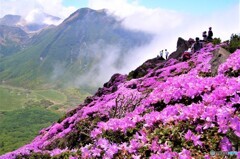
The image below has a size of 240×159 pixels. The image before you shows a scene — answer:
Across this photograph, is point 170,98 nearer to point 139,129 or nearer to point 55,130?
point 139,129

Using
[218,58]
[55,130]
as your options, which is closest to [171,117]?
[218,58]

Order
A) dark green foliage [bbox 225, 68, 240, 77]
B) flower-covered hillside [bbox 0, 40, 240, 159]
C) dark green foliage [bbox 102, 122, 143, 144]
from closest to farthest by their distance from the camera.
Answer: flower-covered hillside [bbox 0, 40, 240, 159] < dark green foliage [bbox 102, 122, 143, 144] < dark green foliage [bbox 225, 68, 240, 77]

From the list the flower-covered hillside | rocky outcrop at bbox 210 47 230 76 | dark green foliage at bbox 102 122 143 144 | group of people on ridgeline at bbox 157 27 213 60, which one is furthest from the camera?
group of people on ridgeline at bbox 157 27 213 60

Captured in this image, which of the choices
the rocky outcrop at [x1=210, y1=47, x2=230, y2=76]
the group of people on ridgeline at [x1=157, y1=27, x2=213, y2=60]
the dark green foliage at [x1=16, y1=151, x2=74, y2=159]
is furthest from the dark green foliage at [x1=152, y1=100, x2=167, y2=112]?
the group of people on ridgeline at [x1=157, y1=27, x2=213, y2=60]

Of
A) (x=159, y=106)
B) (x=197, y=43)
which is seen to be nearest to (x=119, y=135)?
(x=159, y=106)

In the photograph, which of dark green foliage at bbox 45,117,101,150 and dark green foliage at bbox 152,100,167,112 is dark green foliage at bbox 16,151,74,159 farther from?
dark green foliage at bbox 45,117,101,150

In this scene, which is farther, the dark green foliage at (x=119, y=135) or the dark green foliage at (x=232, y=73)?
the dark green foliage at (x=232, y=73)

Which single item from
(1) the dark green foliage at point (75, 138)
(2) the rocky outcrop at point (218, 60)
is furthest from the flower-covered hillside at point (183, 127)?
(1) the dark green foliage at point (75, 138)

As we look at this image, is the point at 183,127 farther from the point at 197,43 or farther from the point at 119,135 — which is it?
the point at 197,43

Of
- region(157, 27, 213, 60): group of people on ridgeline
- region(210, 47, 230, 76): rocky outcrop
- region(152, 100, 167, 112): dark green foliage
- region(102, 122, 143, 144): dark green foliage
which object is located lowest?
region(102, 122, 143, 144): dark green foliage

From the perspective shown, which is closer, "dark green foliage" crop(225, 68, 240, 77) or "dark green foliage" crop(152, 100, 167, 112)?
"dark green foliage" crop(225, 68, 240, 77)

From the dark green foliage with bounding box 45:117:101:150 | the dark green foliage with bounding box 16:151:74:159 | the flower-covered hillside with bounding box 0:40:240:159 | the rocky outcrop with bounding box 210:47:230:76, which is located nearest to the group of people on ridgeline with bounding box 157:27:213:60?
the dark green foliage with bounding box 45:117:101:150

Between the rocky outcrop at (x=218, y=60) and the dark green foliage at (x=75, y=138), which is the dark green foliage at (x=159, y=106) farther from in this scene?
the dark green foliage at (x=75, y=138)

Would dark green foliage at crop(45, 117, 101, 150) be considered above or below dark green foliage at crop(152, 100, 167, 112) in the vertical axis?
below
